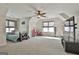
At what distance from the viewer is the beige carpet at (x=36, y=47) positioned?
7.77ft

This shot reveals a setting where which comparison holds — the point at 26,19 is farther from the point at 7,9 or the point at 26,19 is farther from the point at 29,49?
the point at 29,49

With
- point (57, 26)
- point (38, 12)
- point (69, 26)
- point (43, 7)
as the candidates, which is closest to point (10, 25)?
point (38, 12)

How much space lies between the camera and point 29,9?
2367 millimetres

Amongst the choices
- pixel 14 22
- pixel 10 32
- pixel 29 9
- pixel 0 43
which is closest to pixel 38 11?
pixel 29 9

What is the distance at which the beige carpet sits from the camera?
7.77ft

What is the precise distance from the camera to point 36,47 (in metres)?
2.38

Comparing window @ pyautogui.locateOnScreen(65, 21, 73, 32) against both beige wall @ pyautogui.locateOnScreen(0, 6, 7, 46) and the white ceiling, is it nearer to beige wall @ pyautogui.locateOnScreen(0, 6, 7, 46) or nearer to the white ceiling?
the white ceiling

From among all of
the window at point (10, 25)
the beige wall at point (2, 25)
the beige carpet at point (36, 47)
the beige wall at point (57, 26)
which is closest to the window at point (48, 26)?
the beige wall at point (57, 26)

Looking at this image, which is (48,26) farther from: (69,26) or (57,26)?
(69,26)

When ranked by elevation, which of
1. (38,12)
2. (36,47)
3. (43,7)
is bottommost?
(36,47)

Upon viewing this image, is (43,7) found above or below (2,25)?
above

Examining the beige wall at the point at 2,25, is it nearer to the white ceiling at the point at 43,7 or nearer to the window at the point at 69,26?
the white ceiling at the point at 43,7

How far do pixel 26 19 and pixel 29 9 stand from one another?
0.21m

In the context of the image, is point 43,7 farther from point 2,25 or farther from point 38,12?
point 2,25
